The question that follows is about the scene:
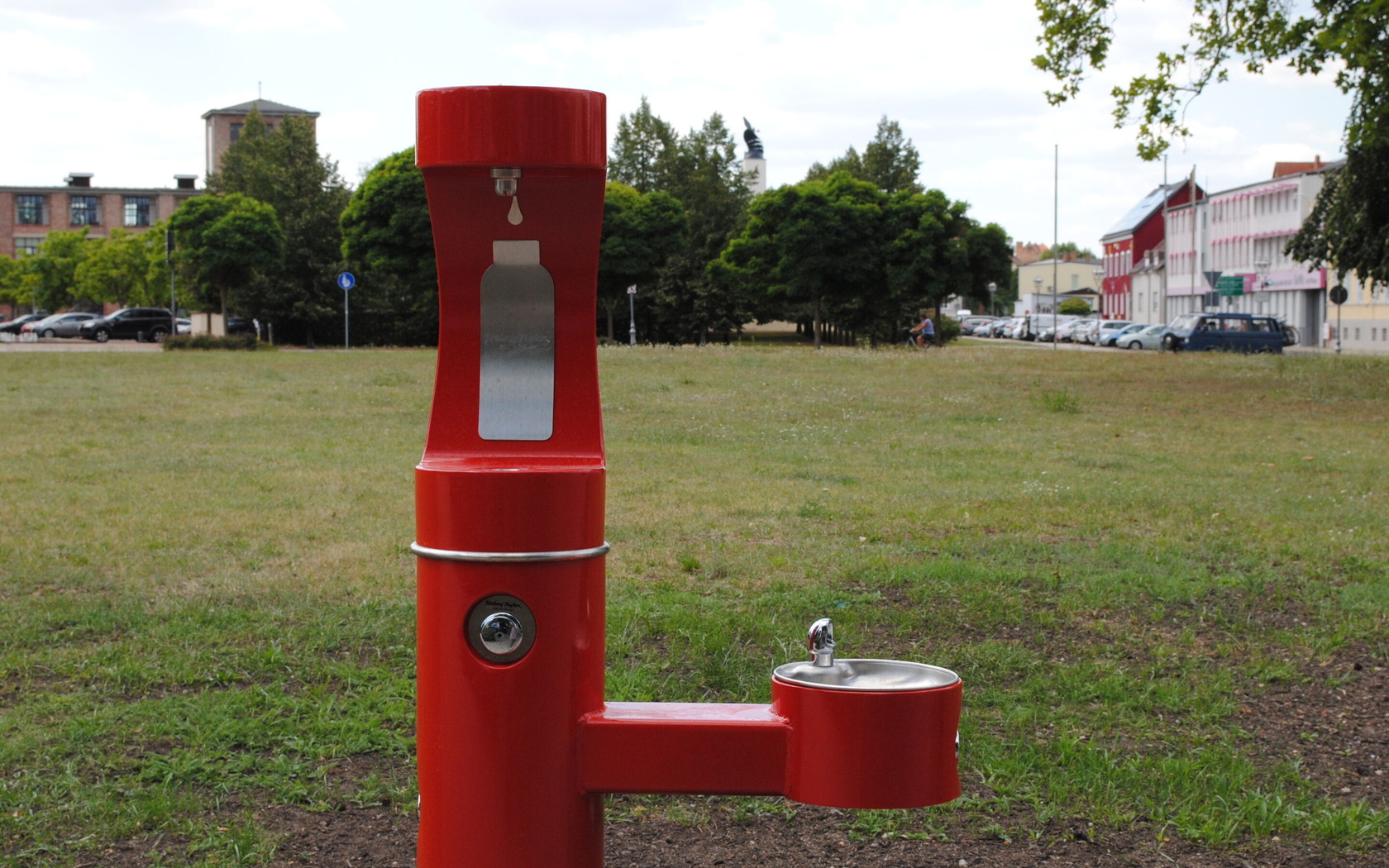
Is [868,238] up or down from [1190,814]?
up

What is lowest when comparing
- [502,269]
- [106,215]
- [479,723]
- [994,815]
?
[994,815]

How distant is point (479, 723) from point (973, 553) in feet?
18.1

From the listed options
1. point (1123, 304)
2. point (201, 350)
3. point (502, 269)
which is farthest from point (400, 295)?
point (1123, 304)

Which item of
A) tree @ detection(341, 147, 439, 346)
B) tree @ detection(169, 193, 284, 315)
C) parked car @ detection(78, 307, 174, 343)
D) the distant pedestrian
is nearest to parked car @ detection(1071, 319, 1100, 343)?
the distant pedestrian

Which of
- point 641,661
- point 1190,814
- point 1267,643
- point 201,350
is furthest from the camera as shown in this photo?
point 201,350

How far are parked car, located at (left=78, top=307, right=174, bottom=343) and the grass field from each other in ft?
141

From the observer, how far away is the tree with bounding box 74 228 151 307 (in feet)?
242

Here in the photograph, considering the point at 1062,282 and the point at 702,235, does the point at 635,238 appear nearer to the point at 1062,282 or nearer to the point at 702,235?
the point at 702,235

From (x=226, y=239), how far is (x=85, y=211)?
239ft

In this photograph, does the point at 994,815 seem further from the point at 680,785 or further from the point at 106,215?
the point at 106,215

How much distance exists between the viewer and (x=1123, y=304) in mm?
106188

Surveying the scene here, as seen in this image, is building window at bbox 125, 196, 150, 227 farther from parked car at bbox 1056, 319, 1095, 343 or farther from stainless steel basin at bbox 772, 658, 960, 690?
stainless steel basin at bbox 772, 658, 960, 690

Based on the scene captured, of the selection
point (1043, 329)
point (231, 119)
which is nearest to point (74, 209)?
point (231, 119)

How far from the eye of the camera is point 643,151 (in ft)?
236
